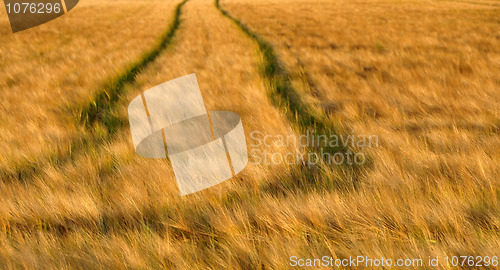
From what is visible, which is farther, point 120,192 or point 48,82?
point 48,82

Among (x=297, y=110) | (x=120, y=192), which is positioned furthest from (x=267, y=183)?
(x=297, y=110)

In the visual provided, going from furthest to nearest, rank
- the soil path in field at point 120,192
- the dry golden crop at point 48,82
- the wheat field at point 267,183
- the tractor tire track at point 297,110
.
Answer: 1. the dry golden crop at point 48,82
2. the tractor tire track at point 297,110
3. the soil path in field at point 120,192
4. the wheat field at point 267,183

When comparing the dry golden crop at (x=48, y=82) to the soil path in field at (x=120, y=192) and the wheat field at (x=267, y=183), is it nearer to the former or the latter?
the wheat field at (x=267, y=183)

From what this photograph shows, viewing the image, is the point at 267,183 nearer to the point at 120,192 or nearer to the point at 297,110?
the point at 120,192

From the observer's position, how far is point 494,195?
1132mm

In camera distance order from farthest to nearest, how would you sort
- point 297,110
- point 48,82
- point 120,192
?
point 48,82
point 297,110
point 120,192

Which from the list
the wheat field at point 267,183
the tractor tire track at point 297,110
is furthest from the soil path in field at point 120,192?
the tractor tire track at point 297,110

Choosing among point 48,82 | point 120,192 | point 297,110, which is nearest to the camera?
point 120,192

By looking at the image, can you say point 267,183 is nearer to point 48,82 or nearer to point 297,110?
point 297,110

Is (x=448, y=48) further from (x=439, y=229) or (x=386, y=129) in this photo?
(x=439, y=229)

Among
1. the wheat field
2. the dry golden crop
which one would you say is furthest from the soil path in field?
the dry golden crop

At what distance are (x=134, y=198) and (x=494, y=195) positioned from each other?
→ 4.42 feet

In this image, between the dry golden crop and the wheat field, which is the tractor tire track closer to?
the wheat field

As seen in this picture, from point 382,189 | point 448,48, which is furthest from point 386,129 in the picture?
point 448,48
